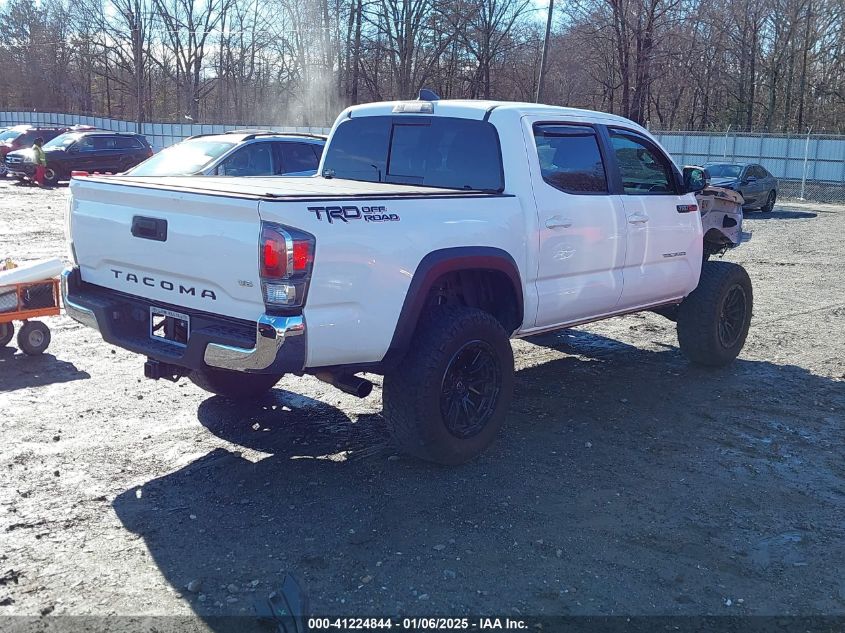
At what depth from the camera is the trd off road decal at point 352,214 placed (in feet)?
13.2

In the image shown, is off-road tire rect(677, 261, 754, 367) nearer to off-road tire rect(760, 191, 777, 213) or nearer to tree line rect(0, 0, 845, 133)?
off-road tire rect(760, 191, 777, 213)

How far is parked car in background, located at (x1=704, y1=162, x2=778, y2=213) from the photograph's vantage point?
2269 cm

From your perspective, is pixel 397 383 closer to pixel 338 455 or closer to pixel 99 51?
pixel 338 455

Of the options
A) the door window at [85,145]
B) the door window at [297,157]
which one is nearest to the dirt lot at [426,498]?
the door window at [297,157]

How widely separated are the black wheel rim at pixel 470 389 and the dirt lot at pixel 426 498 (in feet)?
0.90

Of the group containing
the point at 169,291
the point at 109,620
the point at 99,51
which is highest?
the point at 99,51

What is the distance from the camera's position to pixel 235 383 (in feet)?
19.1

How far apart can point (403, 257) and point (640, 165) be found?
9.28 ft

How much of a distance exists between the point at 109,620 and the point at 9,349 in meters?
4.72

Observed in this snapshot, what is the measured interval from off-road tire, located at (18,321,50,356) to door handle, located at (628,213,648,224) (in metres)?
4.84

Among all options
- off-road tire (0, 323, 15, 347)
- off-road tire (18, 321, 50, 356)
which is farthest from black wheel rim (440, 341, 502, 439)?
off-road tire (0, 323, 15, 347)

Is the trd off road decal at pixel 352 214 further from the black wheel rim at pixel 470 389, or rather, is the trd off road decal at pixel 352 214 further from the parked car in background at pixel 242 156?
the parked car in background at pixel 242 156

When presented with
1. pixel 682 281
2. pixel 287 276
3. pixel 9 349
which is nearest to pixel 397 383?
pixel 287 276

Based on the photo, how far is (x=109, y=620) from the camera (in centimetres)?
330
